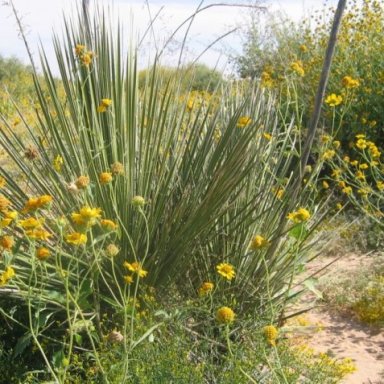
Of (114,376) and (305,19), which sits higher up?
(305,19)

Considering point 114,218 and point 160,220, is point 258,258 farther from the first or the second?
point 114,218

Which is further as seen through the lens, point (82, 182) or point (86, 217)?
point (82, 182)

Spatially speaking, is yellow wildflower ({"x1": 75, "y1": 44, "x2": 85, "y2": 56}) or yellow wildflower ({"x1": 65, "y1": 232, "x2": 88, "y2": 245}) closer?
yellow wildflower ({"x1": 65, "y1": 232, "x2": 88, "y2": 245})

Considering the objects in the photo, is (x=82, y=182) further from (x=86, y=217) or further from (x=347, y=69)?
(x=347, y=69)

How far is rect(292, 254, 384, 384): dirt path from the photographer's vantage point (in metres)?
3.05

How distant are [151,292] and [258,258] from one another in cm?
48

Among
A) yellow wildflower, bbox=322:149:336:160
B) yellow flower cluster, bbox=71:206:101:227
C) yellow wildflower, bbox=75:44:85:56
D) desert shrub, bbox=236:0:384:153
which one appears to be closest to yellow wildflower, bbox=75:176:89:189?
yellow flower cluster, bbox=71:206:101:227

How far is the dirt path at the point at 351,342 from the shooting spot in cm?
305

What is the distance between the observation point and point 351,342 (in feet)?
11.3

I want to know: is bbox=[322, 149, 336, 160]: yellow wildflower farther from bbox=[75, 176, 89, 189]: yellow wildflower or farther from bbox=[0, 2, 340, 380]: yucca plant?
bbox=[75, 176, 89, 189]: yellow wildflower

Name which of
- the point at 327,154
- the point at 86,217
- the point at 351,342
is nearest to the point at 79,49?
the point at 86,217

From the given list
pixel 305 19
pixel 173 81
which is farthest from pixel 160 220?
pixel 305 19

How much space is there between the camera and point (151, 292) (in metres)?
2.46

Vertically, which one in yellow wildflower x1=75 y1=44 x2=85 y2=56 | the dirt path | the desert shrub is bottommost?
the dirt path
